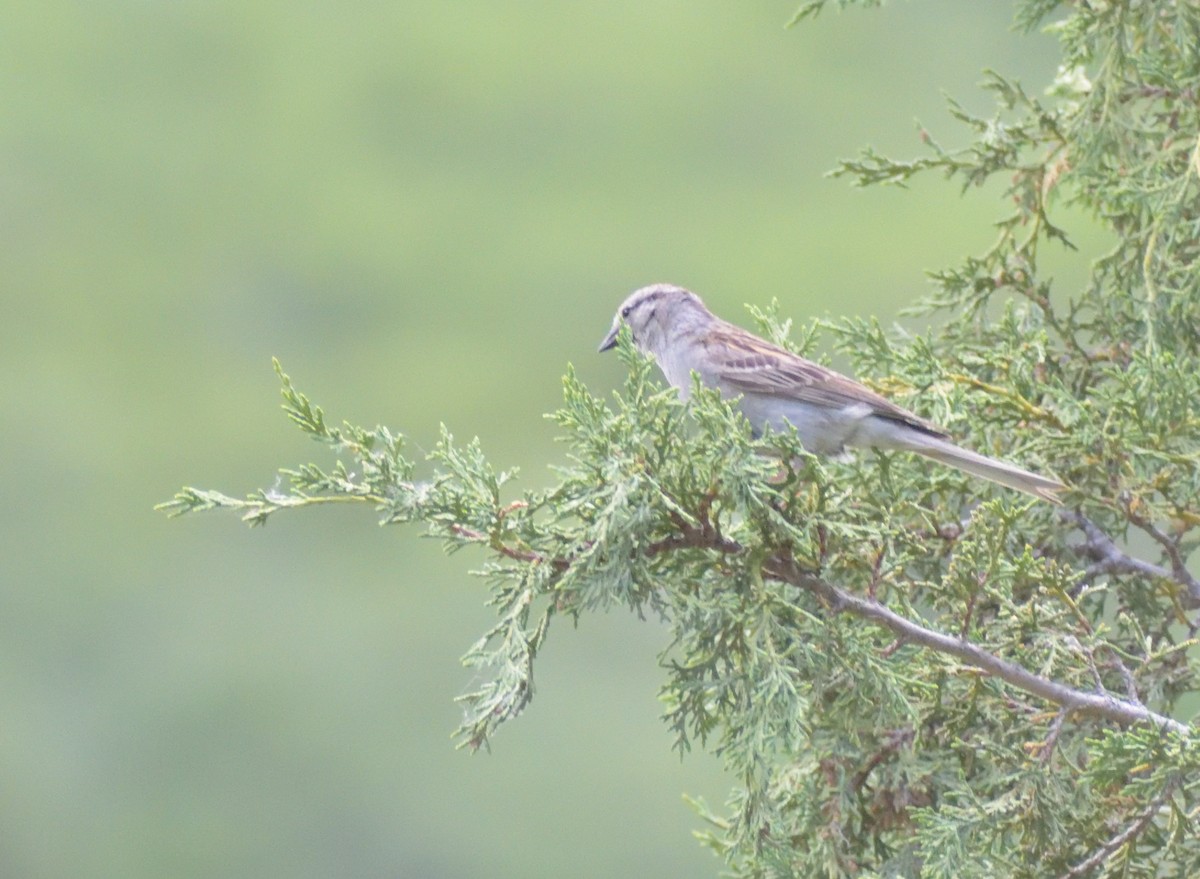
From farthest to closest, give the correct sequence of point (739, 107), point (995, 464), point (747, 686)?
point (739, 107) → point (995, 464) → point (747, 686)

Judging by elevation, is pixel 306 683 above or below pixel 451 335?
below

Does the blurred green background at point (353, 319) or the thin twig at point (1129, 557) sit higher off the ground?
the blurred green background at point (353, 319)

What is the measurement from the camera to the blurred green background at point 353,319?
104 feet

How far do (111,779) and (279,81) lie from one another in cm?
2591

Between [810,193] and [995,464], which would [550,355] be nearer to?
[810,193]

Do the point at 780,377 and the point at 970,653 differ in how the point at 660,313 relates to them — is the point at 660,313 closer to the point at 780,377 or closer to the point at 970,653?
the point at 780,377

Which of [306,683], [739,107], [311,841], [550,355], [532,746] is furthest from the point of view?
[739,107]

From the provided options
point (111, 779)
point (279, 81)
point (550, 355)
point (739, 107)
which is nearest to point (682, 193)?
point (739, 107)

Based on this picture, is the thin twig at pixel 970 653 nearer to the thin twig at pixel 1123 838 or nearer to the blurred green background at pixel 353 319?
the thin twig at pixel 1123 838

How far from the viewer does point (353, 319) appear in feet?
148

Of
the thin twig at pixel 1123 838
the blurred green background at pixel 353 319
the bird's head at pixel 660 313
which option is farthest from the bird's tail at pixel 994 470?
the blurred green background at pixel 353 319

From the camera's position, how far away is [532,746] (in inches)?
1280

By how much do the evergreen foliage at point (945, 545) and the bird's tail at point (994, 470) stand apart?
0.14 m

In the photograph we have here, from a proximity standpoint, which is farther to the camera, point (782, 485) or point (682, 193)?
point (682, 193)
